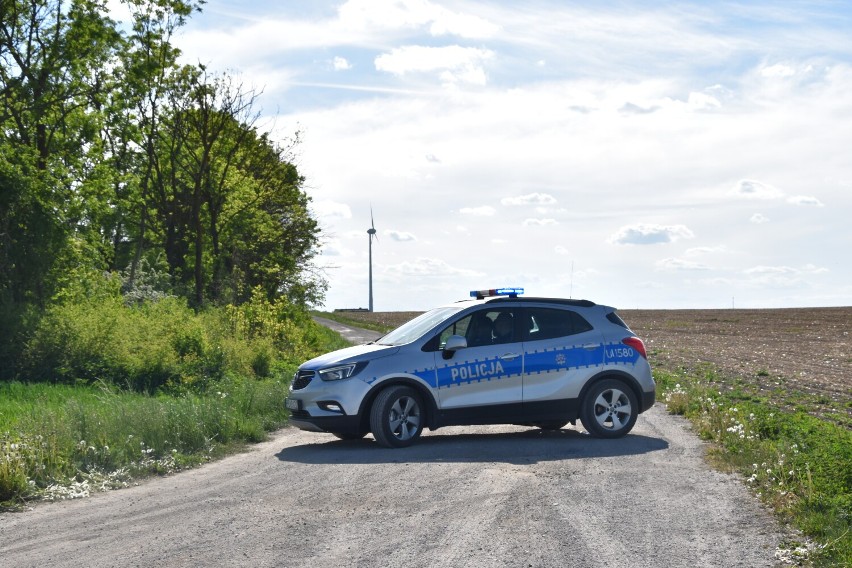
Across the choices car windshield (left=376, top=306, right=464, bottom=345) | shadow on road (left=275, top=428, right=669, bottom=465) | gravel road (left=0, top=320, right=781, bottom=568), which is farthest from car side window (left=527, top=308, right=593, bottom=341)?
gravel road (left=0, top=320, right=781, bottom=568)

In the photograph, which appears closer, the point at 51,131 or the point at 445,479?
the point at 445,479

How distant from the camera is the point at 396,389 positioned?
12906mm

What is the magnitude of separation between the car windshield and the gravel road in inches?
65.6

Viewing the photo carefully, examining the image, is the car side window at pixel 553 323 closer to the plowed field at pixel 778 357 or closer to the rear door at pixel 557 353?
the rear door at pixel 557 353

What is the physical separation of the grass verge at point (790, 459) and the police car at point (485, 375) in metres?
1.53

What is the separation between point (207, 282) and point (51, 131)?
11209mm

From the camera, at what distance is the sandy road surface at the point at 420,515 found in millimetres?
7363

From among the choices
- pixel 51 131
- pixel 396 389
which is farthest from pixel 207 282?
pixel 396 389

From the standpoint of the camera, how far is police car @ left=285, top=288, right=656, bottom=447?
1290 cm

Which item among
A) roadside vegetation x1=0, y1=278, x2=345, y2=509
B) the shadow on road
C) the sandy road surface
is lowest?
the sandy road surface

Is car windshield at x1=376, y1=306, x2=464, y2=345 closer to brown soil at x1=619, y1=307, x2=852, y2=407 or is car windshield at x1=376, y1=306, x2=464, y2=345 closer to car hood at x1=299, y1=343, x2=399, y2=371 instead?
car hood at x1=299, y1=343, x2=399, y2=371

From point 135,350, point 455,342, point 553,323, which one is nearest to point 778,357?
point 135,350

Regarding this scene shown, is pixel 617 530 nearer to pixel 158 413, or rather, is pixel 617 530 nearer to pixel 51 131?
pixel 158 413

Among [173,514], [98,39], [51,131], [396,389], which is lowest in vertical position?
[173,514]
